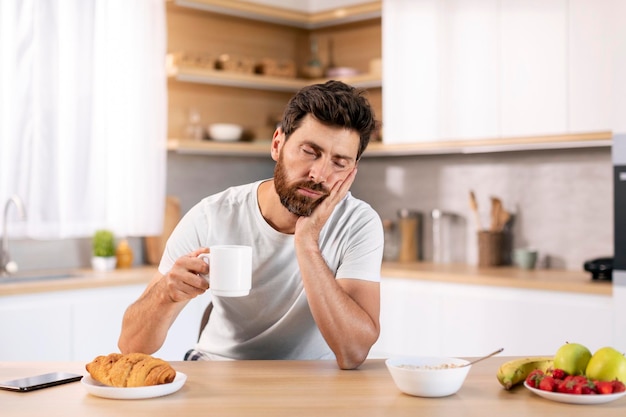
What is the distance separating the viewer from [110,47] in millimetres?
4504

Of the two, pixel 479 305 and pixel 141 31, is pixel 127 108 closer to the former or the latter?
pixel 141 31

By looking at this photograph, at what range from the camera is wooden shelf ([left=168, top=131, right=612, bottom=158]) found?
164 inches

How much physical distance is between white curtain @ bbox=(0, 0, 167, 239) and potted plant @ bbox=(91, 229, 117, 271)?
0.05m

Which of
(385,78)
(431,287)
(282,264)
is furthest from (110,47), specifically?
(282,264)

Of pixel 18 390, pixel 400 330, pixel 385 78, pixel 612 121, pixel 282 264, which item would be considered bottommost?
pixel 400 330

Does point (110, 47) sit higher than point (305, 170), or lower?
higher

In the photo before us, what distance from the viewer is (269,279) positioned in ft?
8.46

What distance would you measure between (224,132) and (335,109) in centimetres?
258

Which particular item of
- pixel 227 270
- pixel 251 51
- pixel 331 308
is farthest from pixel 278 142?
pixel 251 51

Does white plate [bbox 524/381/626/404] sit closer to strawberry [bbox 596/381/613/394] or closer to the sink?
strawberry [bbox 596/381/613/394]

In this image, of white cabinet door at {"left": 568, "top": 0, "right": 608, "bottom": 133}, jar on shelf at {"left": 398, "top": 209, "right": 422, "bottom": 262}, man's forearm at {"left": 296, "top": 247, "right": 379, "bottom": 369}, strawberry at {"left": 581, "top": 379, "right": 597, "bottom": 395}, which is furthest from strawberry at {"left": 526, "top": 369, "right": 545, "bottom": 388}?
jar on shelf at {"left": 398, "top": 209, "right": 422, "bottom": 262}

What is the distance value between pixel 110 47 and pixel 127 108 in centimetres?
32

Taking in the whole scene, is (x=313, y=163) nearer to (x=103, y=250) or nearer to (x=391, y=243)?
(x=103, y=250)

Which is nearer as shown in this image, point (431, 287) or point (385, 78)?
point (431, 287)
